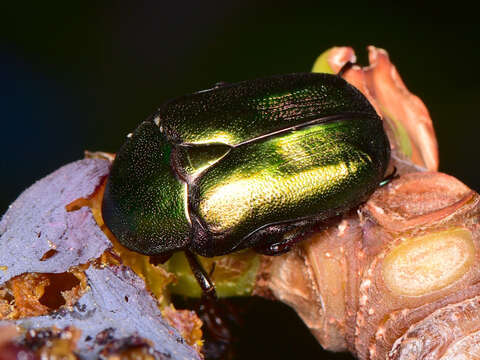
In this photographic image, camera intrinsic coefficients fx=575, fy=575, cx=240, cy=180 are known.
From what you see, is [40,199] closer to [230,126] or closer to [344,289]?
[230,126]

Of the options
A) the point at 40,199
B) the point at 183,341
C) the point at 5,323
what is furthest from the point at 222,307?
the point at 5,323

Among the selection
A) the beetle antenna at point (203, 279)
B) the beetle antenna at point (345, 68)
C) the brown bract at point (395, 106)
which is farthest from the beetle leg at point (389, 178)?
the beetle antenna at point (203, 279)

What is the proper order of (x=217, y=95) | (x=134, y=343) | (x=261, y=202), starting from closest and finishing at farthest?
(x=134, y=343) → (x=261, y=202) → (x=217, y=95)

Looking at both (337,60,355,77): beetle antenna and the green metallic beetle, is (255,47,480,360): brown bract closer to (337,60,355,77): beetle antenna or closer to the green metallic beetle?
the green metallic beetle

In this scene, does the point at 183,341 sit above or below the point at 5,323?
below

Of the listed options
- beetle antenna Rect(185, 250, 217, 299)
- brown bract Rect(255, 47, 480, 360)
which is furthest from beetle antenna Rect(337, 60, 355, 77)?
beetle antenna Rect(185, 250, 217, 299)

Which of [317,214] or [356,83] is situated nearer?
[317,214]

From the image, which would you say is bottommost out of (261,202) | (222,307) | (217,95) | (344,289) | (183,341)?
(222,307)

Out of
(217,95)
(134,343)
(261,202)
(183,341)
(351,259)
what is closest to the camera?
(134,343)
